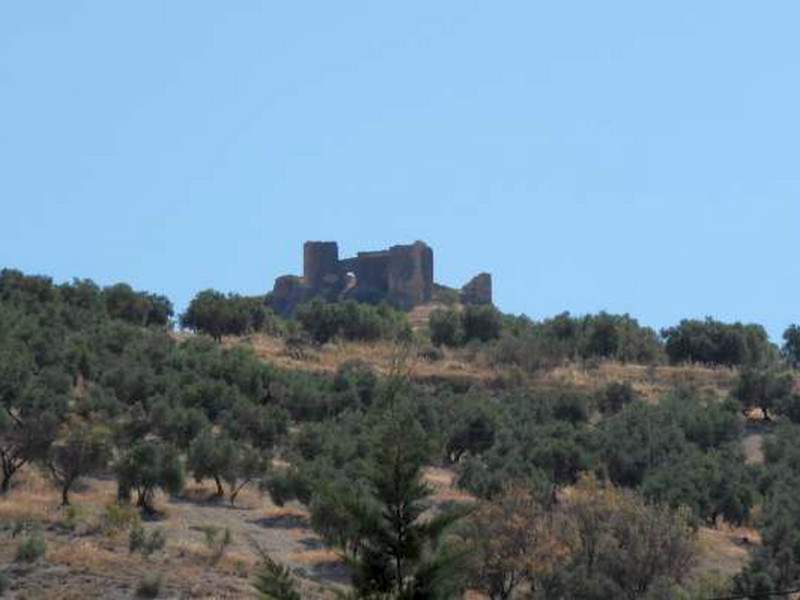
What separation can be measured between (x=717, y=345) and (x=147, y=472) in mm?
40903

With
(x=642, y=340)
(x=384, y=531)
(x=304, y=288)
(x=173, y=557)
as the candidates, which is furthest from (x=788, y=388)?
(x=384, y=531)

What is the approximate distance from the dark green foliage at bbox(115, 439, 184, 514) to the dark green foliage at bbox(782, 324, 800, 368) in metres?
43.8

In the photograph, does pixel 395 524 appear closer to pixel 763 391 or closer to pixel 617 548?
pixel 617 548

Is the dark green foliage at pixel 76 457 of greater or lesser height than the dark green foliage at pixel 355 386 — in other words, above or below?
below

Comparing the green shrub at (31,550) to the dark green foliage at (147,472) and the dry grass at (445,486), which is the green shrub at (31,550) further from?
the dry grass at (445,486)

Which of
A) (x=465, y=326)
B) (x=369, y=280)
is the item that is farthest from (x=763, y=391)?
(x=369, y=280)

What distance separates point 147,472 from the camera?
1848 inches

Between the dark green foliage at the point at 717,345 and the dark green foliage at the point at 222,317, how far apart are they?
15.9 metres

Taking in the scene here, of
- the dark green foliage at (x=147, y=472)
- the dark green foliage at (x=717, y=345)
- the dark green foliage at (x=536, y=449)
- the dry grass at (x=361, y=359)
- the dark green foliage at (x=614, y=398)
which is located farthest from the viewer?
the dark green foliage at (x=717, y=345)

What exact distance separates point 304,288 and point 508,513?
64.9 m

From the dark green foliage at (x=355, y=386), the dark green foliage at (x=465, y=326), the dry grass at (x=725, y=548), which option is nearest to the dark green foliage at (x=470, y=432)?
the dark green foliage at (x=355, y=386)

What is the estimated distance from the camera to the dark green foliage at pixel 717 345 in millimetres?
83438

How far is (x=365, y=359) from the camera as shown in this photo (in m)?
76.4

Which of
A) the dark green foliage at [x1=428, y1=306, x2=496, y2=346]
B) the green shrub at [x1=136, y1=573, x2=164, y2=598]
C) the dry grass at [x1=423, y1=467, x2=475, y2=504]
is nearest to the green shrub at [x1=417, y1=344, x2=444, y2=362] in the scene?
the dark green foliage at [x1=428, y1=306, x2=496, y2=346]
